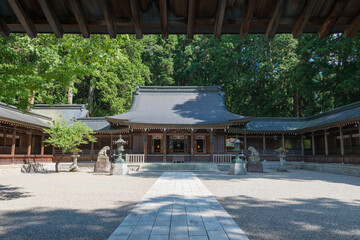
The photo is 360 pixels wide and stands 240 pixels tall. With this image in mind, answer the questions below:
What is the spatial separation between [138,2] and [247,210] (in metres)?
5.00

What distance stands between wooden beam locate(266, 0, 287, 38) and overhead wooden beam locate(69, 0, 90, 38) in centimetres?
253

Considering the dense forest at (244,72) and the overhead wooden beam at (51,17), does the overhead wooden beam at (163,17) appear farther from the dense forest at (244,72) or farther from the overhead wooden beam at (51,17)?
the dense forest at (244,72)

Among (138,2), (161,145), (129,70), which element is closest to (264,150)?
(161,145)

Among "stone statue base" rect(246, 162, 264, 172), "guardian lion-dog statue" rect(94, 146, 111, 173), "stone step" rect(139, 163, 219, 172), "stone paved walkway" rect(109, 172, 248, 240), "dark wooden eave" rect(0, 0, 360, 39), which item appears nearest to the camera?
"dark wooden eave" rect(0, 0, 360, 39)

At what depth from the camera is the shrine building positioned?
1803 centimetres

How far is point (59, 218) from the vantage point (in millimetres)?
4781

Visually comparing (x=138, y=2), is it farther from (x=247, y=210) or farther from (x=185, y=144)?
(x=185, y=144)

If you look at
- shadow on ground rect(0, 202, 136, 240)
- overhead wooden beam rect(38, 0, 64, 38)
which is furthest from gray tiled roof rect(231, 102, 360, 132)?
overhead wooden beam rect(38, 0, 64, 38)

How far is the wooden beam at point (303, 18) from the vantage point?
282cm

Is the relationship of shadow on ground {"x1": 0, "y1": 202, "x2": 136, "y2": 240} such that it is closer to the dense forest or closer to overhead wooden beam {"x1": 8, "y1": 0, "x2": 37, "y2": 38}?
overhead wooden beam {"x1": 8, "y1": 0, "x2": 37, "y2": 38}

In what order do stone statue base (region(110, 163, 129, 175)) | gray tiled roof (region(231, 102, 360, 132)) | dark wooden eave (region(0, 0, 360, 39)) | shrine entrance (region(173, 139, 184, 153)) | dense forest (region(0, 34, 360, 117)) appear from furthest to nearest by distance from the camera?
shrine entrance (region(173, 139, 184, 153)) < dense forest (region(0, 34, 360, 117)) < gray tiled roof (region(231, 102, 360, 132)) < stone statue base (region(110, 163, 129, 175)) < dark wooden eave (region(0, 0, 360, 39))

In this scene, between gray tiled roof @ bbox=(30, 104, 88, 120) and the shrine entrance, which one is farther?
gray tiled roof @ bbox=(30, 104, 88, 120)

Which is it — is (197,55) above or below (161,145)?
above

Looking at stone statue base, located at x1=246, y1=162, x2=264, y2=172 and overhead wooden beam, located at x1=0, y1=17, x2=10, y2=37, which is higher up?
overhead wooden beam, located at x1=0, y1=17, x2=10, y2=37
